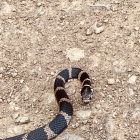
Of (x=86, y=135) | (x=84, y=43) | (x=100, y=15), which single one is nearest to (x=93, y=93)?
(x=86, y=135)

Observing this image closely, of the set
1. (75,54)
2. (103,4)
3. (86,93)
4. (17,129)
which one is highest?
(103,4)

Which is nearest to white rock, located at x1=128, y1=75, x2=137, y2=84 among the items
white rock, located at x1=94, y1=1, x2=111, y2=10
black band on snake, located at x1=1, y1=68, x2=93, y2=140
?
black band on snake, located at x1=1, y1=68, x2=93, y2=140

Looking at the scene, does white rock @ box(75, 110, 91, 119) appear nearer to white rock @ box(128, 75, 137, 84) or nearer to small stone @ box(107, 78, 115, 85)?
small stone @ box(107, 78, 115, 85)

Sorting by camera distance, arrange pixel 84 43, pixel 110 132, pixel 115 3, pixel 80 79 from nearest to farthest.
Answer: pixel 110 132, pixel 80 79, pixel 84 43, pixel 115 3

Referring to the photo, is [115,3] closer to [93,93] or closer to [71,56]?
[71,56]

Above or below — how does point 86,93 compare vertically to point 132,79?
below

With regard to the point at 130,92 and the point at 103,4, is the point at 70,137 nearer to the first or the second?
the point at 130,92

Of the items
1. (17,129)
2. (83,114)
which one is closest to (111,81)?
(83,114)
